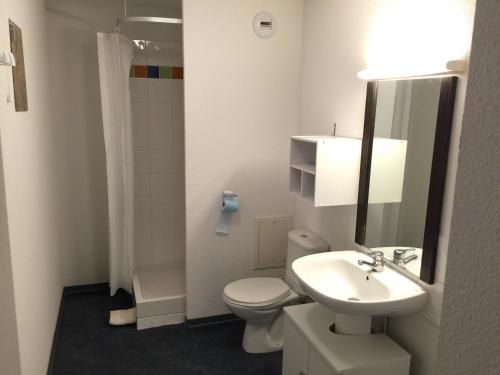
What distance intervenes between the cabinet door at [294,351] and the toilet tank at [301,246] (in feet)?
1.42

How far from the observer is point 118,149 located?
121 inches

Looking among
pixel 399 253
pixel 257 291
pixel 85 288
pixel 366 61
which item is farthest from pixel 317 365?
pixel 85 288

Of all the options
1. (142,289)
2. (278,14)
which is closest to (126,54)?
(278,14)

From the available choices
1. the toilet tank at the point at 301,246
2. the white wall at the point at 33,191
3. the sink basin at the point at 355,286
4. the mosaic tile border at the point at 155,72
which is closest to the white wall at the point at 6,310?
the white wall at the point at 33,191

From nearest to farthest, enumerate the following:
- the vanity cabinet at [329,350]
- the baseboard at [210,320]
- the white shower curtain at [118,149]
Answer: the vanity cabinet at [329,350] → the white shower curtain at [118,149] → the baseboard at [210,320]

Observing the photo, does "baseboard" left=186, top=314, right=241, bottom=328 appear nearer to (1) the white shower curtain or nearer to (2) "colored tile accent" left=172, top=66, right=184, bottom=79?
(1) the white shower curtain

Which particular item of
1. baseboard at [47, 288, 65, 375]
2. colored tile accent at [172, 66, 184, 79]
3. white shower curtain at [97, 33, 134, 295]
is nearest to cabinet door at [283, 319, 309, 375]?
baseboard at [47, 288, 65, 375]

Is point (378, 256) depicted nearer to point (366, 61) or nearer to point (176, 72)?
point (366, 61)

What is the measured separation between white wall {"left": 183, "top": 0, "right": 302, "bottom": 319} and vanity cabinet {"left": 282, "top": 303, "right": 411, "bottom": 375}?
0.92 metres

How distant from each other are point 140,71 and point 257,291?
6.17 feet

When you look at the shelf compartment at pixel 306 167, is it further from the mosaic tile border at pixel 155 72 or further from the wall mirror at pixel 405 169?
Result: the mosaic tile border at pixel 155 72

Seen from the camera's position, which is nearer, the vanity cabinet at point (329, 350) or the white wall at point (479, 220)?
the white wall at point (479, 220)

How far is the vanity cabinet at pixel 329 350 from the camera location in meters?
1.89

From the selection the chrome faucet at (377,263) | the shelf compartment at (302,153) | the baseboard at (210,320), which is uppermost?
the shelf compartment at (302,153)
